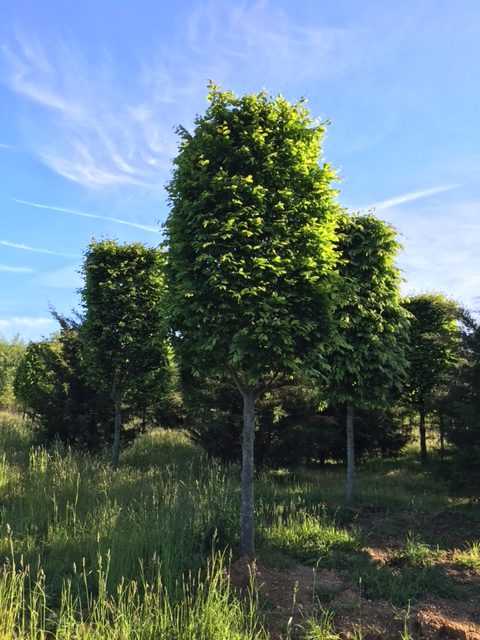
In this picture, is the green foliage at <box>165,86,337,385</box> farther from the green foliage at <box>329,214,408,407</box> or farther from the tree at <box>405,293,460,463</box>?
the tree at <box>405,293,460,463</box>

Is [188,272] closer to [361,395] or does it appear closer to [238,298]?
[238,298]

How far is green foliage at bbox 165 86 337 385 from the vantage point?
5238 millimetres

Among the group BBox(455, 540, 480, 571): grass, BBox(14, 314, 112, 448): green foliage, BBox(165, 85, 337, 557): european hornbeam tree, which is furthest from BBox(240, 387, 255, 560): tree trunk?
BBox(14, 314, 112, 448): green foliage

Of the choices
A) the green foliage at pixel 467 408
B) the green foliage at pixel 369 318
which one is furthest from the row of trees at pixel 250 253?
the green foliage at pixel 467 408

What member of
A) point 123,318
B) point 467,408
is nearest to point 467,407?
point 467,408

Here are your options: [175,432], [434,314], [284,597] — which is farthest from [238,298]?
[175,432]

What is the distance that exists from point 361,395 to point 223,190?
16.6ft

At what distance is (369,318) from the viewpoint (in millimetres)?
8586

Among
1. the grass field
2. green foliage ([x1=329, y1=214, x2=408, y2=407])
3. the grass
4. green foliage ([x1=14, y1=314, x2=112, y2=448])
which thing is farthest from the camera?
green foliage ([x1=14, y1=314, x2=112, y2=448])

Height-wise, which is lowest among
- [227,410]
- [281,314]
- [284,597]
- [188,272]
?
[284,597]

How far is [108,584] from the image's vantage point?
179 inches

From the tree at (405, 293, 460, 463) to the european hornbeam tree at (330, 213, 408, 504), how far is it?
344cm

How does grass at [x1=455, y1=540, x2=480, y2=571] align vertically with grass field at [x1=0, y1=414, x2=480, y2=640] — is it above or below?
below

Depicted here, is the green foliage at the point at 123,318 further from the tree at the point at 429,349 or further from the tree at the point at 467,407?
the tree at the point at 429,349
